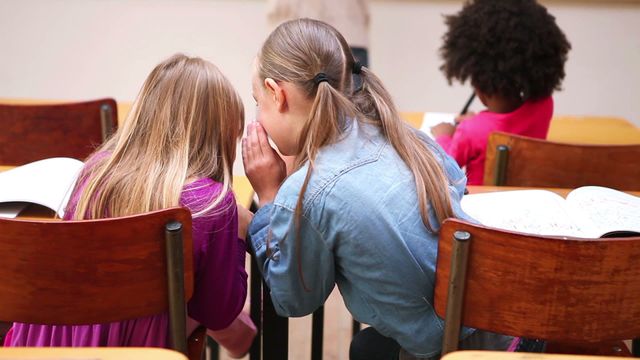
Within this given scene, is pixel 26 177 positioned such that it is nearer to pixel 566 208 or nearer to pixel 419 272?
pixel 419 272

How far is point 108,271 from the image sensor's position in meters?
1.17

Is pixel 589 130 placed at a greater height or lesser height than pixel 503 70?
lesser

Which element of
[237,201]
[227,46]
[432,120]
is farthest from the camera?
[227,46]

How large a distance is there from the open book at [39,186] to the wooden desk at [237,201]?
16mm

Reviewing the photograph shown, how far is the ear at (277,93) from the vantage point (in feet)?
4.26

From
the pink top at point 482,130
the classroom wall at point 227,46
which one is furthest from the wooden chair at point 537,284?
the classroom wall at point 227,46

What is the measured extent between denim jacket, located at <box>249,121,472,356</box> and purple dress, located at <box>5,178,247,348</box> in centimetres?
8

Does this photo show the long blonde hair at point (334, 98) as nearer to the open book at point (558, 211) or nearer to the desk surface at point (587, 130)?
the open book at point (558, 211)

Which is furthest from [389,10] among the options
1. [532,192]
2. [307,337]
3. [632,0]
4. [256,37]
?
[532,192]

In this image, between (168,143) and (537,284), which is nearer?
(537,284)

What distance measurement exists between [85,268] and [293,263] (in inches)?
13.0

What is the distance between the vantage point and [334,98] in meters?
1.26

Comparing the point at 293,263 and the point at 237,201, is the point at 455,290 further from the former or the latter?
the point at 237,201

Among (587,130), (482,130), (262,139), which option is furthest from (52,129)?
(587,130)
